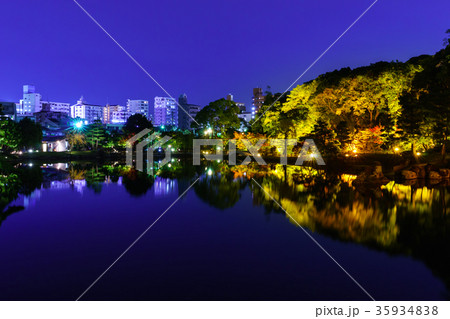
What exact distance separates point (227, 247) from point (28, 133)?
55818mm

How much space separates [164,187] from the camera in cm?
2064

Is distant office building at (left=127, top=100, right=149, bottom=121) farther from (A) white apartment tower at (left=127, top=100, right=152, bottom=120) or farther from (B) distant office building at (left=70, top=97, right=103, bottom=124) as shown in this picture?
(B) distant office building at (left=70, top=97, right=103, bottom=124)

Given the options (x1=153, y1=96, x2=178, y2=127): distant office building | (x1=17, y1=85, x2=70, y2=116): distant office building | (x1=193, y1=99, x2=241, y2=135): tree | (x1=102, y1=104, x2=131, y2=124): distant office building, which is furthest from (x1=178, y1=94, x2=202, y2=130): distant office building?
(x1=193, y1=99, x2=241, y2=135): tree

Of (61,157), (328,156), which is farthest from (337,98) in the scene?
(61,157)

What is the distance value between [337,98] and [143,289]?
30.5 m

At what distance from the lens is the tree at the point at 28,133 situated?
55297 mm

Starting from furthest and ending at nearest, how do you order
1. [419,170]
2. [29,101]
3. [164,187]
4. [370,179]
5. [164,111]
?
[164,111] → [29,101] → [419,170] → [370,179] → [164,187]

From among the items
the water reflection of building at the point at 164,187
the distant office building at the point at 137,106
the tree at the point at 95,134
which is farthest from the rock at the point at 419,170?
the distant office building at the point at 137,106

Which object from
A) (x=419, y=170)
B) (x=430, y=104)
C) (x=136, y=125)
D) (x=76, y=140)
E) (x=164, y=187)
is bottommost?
(x=164, y=187)

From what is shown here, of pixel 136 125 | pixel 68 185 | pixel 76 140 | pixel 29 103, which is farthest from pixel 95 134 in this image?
pixel 29 103

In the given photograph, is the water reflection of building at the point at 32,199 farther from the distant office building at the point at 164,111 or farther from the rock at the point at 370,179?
the distant office building at the point at 164,111

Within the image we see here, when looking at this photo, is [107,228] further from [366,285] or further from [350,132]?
[350,132]

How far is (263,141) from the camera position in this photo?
4662 cm

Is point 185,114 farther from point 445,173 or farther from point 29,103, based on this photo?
point 445,173
